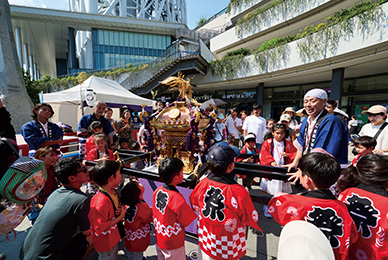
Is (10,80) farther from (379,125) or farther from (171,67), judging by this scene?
(379,125)

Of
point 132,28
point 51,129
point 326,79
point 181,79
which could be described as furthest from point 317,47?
point 132,28

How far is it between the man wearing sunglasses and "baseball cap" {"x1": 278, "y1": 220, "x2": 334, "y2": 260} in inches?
67.3

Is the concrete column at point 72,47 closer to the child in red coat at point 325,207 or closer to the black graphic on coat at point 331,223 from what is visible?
the child in red coat at point 325,207

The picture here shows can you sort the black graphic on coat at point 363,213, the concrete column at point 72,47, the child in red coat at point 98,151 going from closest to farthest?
1. the black graphic on coat at point 363,213
2. the child in red coat at point 98,151
3. the concrete column at point 72,47

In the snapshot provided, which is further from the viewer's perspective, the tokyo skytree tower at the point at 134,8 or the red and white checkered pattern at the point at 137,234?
the tokyo skytree tower at the point at 134,8

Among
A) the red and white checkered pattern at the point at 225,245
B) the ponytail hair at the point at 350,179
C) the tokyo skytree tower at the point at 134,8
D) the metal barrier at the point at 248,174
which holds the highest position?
the tokyo skytree tower at the point at 134,8

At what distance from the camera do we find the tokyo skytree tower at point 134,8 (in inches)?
1170

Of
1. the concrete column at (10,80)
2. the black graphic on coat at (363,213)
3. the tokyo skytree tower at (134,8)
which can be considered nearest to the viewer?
the black graphic on coat at (363,213)

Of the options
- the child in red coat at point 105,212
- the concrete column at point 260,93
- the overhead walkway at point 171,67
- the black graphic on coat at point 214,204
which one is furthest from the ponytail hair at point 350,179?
the concrete column at point 260,93

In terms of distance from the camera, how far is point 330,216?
1132mm

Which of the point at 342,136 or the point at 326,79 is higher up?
the point at 326,79

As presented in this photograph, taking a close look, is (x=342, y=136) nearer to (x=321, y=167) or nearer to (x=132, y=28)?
(x=321, y=167)

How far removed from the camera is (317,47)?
829 cm

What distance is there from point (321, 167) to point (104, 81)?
850 cm
